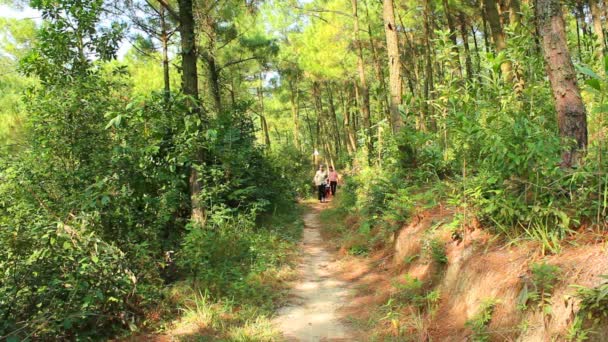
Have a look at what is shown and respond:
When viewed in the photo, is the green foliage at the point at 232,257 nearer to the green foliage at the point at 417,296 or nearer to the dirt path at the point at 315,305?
the dirt path at the point at 315,305

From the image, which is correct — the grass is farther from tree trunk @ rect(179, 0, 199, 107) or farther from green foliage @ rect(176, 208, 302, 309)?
tree trunk @ rect(179, 0, 199, 107)

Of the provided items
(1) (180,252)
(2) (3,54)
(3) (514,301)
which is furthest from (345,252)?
(2) (3,54)

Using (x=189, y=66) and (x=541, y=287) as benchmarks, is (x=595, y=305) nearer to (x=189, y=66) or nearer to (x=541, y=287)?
(x=541, y=287)

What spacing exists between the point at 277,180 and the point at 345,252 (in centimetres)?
586

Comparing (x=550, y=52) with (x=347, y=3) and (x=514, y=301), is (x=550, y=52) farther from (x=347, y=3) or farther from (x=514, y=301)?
(x=347, y=3)

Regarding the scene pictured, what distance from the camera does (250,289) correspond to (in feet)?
20.2

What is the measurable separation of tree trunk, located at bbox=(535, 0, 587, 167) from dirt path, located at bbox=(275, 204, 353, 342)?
3133 millimetres

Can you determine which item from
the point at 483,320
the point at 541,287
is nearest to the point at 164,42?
the point at 483,320

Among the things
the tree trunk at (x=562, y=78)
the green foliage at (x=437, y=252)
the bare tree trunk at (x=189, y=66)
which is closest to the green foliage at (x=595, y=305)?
the tree trunk at (x=562, y=78)

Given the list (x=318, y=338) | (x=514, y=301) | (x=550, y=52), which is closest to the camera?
(x=514, y=301)

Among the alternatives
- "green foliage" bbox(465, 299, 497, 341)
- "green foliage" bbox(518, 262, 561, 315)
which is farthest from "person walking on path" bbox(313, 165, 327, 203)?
"green foliage" bbox(518, 262, 561, 315)

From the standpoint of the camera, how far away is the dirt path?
5.11 meters

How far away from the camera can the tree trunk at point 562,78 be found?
12.9 feet

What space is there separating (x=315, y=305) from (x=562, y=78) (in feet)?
13.6
